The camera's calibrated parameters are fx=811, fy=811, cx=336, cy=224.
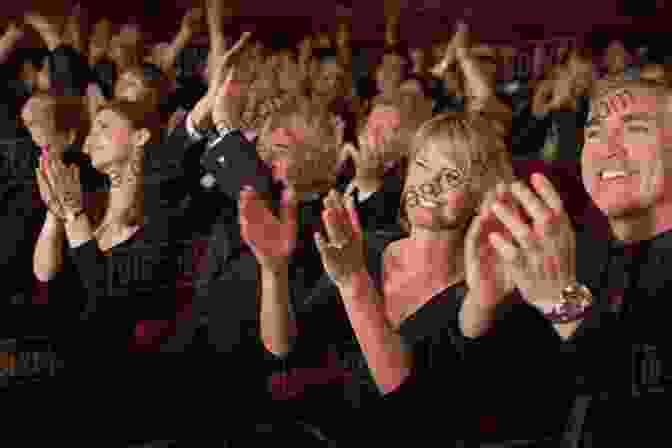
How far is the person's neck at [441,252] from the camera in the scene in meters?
1.33

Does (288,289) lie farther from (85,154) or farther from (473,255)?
(85,154)

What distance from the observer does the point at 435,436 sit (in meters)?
1.34

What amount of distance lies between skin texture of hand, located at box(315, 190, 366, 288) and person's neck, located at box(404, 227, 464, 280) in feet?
0.44

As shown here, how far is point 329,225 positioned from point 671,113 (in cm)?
52

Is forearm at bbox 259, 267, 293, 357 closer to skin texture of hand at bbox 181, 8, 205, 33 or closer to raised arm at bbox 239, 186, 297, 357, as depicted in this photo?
raised arm at bbox 239, 186, 297, 357

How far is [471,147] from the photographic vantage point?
50.8 inches

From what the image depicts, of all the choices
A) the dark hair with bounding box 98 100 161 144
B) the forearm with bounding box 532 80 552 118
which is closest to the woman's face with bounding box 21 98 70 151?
the dark hair with bounding box 98 100 161 144

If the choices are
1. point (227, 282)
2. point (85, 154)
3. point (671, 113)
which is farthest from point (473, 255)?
point (85, 154)

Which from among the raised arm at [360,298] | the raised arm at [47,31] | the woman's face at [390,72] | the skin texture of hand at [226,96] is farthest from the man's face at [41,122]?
the woman's face at [390,72]

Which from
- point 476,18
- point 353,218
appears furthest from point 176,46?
point 476,18

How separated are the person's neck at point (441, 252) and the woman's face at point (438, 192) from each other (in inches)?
1.6

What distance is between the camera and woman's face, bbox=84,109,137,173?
6.23 feet

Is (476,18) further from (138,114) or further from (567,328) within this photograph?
(567,328)

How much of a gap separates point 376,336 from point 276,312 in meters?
0.23
